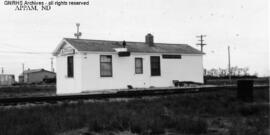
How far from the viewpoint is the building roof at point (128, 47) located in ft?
71.5

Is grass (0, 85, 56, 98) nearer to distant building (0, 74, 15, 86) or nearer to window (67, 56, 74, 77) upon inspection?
window (67, 56, 74, 77)

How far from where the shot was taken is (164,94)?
54.0ft

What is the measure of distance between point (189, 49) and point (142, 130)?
21.2 m

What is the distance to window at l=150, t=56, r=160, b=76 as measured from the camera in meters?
23.9

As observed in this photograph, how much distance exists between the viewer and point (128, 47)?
2383 cm

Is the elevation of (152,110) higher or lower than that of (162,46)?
lower

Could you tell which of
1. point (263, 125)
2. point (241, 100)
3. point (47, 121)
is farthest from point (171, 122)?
point (241, 100)

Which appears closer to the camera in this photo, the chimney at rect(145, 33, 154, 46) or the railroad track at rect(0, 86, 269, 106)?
the railroad track at rect(0, 86, 269, 106)

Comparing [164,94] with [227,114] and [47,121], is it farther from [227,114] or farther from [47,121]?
[47,121]

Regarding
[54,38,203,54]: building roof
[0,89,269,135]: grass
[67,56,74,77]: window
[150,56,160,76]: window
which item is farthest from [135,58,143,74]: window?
[0,89,269,135]: grass

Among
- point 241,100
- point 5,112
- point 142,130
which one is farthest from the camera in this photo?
point 241,100

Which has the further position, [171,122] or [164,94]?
[164,94]

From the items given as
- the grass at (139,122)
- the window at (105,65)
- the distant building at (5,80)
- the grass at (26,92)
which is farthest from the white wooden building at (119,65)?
the distant building at (5,80)

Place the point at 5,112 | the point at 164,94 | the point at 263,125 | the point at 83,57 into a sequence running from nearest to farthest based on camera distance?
the point at 263,125 → the point at 5,112 → the point at 164,94 → the point at 83,57
